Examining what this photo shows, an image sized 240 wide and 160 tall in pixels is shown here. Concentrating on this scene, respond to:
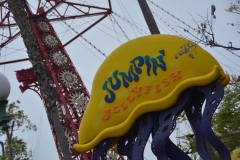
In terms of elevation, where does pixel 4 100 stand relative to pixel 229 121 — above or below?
above

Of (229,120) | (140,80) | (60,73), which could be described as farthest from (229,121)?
(140,80)

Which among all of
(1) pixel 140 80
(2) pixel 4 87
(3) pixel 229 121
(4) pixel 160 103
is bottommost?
(3) pixel 229 121

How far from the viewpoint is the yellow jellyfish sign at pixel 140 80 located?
9266 mm

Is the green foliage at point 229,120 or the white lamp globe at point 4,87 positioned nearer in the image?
the white lamp globe at point 4,87

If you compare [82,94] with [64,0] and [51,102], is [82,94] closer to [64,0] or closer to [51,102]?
[64,0]

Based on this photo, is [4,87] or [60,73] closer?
[4,87]

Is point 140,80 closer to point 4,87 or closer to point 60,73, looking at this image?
point 4,87

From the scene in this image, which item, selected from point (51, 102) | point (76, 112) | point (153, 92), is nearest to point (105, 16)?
point (76, 112)

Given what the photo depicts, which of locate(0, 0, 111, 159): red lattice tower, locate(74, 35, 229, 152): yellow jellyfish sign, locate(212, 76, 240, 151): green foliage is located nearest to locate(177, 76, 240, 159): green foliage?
locate(212, 76, 240, 151): green foliage

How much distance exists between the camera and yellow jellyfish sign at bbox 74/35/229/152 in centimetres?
927

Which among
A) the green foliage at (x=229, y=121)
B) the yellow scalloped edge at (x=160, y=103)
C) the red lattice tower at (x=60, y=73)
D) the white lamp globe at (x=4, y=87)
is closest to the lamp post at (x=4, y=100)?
the white lamp globe at (x=4, y=87)

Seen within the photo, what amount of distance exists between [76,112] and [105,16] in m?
4.86

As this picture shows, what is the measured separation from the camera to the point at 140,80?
376 inches

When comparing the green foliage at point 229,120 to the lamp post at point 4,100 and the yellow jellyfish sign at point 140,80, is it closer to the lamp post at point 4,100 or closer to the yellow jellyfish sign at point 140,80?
the yellow jellyfish sign at point 140,80
